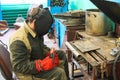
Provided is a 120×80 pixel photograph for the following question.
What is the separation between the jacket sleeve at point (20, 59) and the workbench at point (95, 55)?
1.55 ft

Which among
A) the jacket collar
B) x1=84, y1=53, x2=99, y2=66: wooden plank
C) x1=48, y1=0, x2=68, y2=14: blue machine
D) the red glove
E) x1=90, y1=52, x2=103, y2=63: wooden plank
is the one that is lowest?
the red glove

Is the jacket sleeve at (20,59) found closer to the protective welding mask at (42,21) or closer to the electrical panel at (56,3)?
the protective welding mask at (42,21)

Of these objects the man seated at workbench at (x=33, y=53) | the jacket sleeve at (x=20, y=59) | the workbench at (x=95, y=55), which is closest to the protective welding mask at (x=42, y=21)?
the man seated at workbench at (x=33, y=53)

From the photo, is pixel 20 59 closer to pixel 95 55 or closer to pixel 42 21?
pixel 42 21

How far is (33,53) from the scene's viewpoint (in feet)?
6.84

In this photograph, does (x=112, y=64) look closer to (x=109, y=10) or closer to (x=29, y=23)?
(x=109, y=10)

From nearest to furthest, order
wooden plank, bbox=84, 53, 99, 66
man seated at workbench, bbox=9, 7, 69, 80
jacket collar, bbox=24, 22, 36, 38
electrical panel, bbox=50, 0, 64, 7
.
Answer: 1. wooden plank, bbox=84, 53, 99, 66
2. man seated at workbench, bbox=9, 7, 69, 80
3. jacket collar, bbox=24, 22, 36, 38
4. electrical panel, bbox=50, 0, 64, 7

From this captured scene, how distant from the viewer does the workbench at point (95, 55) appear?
1.82 meters

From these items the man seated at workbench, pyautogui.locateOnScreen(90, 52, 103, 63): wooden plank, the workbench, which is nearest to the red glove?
the man seated at workbench

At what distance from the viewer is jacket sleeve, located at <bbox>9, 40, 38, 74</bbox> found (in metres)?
1.89

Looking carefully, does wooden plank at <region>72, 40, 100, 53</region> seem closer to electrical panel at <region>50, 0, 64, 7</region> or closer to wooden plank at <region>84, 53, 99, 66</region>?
wooden plank at <region>84, 53, 99, 66</region>

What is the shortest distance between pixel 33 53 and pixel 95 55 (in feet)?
1.98

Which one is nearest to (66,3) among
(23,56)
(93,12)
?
(93,12)

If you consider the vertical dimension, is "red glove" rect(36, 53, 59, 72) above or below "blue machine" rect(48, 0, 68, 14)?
below
